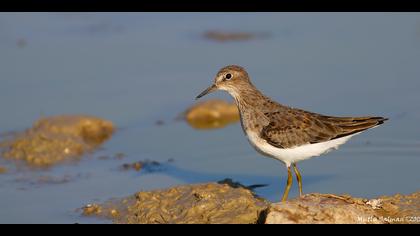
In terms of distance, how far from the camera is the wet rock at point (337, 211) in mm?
8180

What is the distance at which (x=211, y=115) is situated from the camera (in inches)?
544

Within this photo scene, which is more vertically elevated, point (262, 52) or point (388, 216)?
point (262, 52)

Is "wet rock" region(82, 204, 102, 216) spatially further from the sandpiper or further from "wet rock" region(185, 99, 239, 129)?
"wet rock" region(185, 99, 239, 129)

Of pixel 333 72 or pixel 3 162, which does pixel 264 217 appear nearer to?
pixel 3 162

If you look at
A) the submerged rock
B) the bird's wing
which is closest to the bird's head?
the bird's wing

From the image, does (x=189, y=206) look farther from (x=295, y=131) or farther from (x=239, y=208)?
(x=295, y=131)

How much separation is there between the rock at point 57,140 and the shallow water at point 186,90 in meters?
0.29

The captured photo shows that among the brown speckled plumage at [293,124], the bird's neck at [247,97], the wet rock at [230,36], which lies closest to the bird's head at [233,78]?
the bird's neck at [247,97]

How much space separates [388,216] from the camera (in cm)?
902

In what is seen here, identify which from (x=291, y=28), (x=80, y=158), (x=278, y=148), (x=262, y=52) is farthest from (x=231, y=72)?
(x=291, y=28)

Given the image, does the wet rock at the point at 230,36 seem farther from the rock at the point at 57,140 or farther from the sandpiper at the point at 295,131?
the sandpiper at the point at 295,131

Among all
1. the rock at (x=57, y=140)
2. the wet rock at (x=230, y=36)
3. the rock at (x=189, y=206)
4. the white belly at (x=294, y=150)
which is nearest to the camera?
the rock at (x=189, y=206)

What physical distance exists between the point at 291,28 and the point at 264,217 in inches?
355

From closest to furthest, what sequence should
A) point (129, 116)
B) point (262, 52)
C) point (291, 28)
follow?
point (129, 116)
point (262, 52)
point (291, 28)
